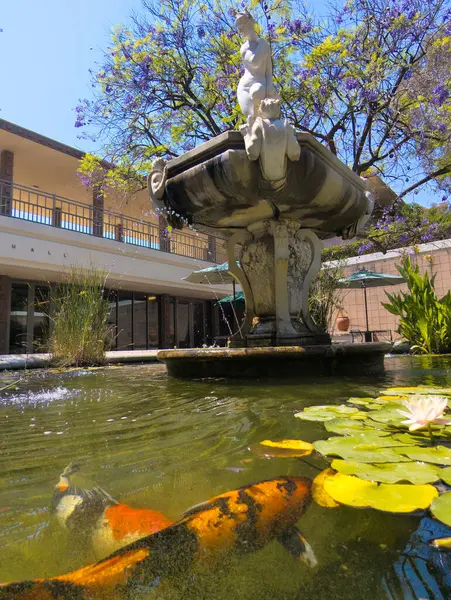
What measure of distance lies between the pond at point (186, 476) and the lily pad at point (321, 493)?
0.08 ft

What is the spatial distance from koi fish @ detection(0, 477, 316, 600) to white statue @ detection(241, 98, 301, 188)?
2.68 meters

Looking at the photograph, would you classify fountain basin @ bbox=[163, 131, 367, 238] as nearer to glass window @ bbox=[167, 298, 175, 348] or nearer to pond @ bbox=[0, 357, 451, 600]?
pond @ bbox=[0, 357, 451, 600]

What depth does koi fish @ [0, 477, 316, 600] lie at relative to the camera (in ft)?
1.81

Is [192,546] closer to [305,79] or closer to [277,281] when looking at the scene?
[277,281]

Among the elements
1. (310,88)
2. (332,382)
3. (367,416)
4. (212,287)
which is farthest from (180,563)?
(212,287)

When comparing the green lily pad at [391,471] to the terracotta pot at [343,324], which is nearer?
the green lily pad at [391,471]

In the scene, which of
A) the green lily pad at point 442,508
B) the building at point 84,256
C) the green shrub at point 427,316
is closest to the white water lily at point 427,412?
the green lily pad at point 442,508

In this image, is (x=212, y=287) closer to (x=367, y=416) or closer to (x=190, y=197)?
(x=190, y=197)

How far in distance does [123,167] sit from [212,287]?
7.91m

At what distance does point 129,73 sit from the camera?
26.2 ft

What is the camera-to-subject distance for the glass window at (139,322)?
1463 cm

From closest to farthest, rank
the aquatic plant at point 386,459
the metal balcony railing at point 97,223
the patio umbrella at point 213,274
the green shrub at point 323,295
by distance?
the aquatic plant at point 386,459
the green shrub at point 323,295
the patio umbrella at point 213,274
the metal balcony railing at point 97,223

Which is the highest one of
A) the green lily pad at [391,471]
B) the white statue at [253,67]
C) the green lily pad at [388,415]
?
the white statue at [253,67]

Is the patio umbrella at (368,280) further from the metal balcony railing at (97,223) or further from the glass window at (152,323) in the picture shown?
the glass window at (152,323)
